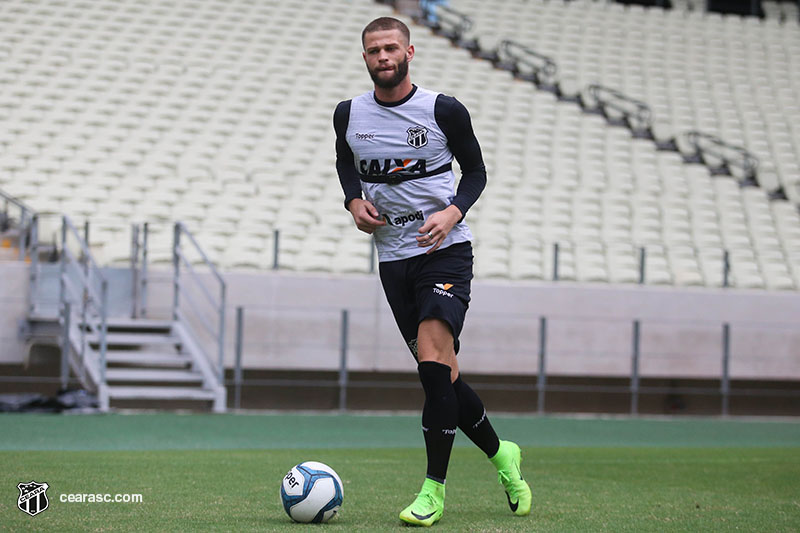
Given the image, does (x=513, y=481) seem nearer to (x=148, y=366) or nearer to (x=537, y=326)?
(x=148, y=366)

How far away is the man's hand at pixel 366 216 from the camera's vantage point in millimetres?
3881

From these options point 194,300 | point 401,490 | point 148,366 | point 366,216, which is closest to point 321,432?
point 148,366

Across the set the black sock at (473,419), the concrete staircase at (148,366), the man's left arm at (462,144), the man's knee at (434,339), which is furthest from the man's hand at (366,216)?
the concrete staircase at (148,366)

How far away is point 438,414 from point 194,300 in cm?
796

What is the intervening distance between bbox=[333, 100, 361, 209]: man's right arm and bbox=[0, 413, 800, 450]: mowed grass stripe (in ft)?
11.8

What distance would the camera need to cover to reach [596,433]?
9.83 m

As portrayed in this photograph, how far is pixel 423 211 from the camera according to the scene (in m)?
3.92

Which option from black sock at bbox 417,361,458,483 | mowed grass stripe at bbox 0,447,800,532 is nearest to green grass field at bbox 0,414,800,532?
mowed grass stripe at bbox 0,447,800,532

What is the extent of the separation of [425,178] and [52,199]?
31.5 ft

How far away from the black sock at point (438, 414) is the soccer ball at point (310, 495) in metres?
0.34

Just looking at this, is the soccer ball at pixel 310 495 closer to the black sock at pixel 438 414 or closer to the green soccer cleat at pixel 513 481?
the black sock at pixel 438 414

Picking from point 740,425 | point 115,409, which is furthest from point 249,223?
point 740,425

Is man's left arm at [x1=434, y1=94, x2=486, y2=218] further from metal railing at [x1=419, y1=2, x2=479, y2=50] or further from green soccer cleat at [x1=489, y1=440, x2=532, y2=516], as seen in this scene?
metal railing at [x1=419, y1=2, x2=479, y2=50]

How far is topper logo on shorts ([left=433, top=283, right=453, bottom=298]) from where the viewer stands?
382 cm
